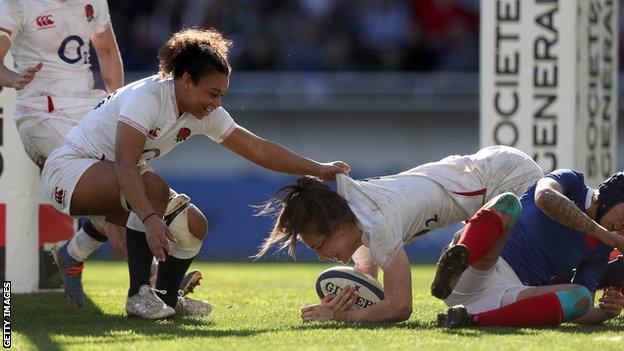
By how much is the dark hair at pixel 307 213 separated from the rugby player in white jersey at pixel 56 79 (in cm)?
158

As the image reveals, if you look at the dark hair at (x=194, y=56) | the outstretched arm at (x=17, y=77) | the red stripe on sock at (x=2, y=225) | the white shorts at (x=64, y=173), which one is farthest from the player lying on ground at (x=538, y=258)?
the red stripe on sock at (x=2, y=225)

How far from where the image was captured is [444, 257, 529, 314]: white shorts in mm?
6137

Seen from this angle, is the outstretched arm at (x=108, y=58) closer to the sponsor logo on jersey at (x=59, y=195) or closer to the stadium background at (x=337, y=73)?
the sponsor logo on jersey at (x=59, y=195)

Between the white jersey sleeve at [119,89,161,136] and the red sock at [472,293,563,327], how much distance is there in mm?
1918

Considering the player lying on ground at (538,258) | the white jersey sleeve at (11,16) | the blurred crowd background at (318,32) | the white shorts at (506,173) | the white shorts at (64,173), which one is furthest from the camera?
the blurred crowd background at (318,32)

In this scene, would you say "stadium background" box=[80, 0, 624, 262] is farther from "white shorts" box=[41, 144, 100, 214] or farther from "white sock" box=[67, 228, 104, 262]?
"white shorts" box=[41, 144, 100, 214]

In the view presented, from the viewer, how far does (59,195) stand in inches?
263

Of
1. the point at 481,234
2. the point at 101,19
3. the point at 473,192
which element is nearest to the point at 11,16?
the point at 101,19

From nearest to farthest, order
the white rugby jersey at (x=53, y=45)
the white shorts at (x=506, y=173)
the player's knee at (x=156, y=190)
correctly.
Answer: the player's knee at (x=156, y=190), the white shorts at (x=506, y=173), the white rugby jersey at (x=53, y=45)

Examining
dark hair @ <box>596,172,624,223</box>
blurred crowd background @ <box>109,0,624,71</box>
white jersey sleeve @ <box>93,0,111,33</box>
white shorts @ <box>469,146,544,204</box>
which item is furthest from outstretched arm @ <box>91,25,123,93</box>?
blurred crowd background @ <box>109,0,624,71</box>

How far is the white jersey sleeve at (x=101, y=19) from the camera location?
789cm

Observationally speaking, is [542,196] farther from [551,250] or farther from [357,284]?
[357,284]

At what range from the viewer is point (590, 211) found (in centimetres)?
613

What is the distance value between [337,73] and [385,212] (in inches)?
475
